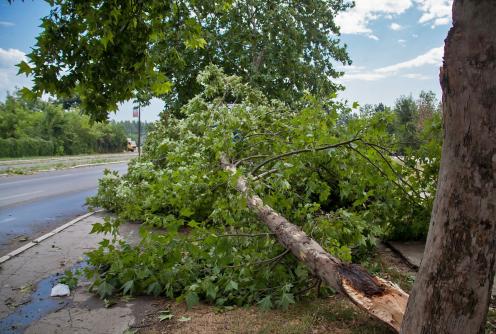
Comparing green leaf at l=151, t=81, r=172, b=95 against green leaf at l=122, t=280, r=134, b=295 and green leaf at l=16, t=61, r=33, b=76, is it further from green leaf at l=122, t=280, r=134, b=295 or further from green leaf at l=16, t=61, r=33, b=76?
green leaf at l=122, t=280, r=134, b=295

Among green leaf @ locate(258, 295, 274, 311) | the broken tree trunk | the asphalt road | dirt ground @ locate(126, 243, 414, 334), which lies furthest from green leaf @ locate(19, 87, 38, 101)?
green leaf @ locate(258, 295, 274, 311)

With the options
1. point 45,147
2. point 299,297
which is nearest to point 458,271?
point 299,297

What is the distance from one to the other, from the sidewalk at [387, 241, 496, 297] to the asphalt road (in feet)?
19.7

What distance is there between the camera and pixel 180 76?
725 inches

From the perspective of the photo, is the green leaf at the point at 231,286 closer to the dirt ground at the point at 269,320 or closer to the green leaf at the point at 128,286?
the dirt ground at the point at 269,320

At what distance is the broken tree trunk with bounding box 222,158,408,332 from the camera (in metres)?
2.86

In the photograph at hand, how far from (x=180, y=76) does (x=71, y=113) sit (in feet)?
134

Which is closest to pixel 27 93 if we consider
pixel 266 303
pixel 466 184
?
pixel 266 303

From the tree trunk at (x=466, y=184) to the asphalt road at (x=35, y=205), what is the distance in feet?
21.5

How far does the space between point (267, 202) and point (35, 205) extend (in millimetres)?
8807

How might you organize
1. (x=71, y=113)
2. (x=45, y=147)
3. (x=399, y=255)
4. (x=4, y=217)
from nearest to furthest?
(x=399, y=255), (x=4, y=217), (x=45, y=147), (x=71, y=113)

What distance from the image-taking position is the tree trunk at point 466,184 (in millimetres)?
1989

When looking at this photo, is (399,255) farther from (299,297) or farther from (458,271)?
(458,271)

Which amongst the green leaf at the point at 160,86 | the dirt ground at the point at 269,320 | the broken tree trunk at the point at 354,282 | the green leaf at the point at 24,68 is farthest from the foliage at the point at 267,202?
the green leaf at the point at 24,68
